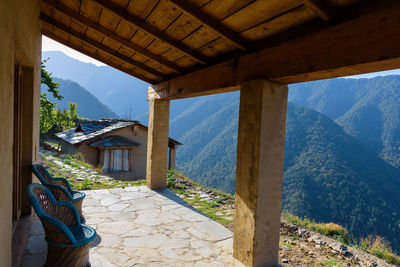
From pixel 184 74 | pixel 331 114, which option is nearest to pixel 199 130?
pixel 331 114

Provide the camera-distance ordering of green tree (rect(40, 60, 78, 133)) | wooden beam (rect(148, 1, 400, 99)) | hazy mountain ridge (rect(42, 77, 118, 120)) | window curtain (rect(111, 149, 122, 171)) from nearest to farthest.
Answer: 1. wooden beam (rect(148, 1, 400, 99))
2. green tree (rect(40, 60, 78, 133))
3. window curtain (rect(111, 149, 122, 171))
4. hazy mountain ridge (rect(42, 77, 118, 120))

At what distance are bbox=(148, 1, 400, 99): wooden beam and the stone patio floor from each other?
2.29 m

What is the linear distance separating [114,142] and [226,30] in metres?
13.1

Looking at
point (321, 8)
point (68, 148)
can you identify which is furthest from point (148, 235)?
point (68, 148)

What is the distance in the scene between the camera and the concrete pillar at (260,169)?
9.41 feet

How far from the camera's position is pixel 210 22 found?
8.77 ft

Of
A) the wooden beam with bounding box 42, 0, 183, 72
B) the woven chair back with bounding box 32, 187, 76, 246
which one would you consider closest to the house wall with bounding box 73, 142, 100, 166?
the wooden beam with bounding box 42, 0, 183, 72

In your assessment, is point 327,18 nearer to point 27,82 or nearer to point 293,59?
point 293,59

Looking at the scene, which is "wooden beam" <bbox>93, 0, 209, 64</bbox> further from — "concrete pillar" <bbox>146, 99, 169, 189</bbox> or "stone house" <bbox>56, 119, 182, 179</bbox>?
"stone house" <bbox>56, 119, 182, 179</bbox>

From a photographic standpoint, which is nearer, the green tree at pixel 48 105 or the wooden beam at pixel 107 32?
Result: the wooden beam at pixel 107 32

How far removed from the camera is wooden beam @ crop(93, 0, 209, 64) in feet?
10.1

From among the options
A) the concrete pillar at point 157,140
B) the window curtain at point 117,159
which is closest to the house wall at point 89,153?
the window curtain at point 117,159

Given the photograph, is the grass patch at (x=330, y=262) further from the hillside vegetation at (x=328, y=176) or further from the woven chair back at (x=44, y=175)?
the hillside vegetation at (x=328, y=176)

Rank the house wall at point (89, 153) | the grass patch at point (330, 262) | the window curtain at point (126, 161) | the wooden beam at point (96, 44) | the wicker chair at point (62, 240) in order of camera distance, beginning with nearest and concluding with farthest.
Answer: the wicker chair at point (62, 240)
the grass patch at point (330, 262)
the wooden beam at point (96, 44)
the house wall at point (89, 153)
the window curtain at point (126, 161)
